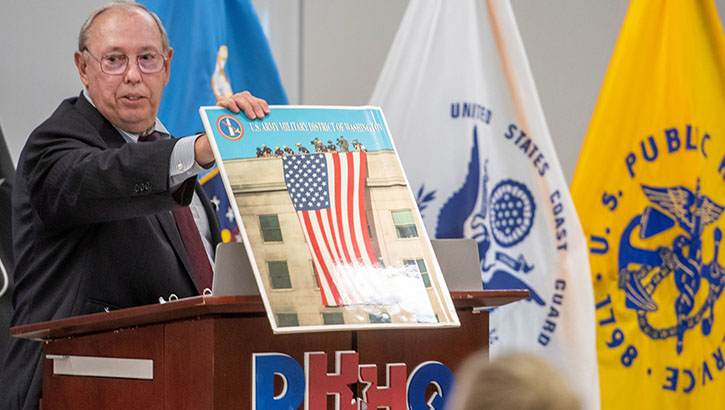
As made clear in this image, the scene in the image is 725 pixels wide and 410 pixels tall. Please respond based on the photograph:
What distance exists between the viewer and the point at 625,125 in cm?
362

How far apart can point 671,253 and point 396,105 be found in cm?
112

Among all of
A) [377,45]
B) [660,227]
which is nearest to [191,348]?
[660,227]

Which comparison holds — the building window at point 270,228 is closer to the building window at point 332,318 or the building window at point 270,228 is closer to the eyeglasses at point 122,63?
the building window at point 332,318

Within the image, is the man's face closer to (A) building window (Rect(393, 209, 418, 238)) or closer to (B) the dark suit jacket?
(B) the dark suit jacket

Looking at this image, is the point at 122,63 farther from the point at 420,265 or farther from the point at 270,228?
the point at 420,265

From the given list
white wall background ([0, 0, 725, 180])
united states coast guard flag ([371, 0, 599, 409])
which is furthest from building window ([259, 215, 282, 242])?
white wall background ([0, 0, 725, 180])

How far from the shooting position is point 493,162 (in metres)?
3.51

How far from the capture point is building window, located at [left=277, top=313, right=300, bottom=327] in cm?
155

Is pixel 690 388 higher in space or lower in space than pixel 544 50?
Result: lower

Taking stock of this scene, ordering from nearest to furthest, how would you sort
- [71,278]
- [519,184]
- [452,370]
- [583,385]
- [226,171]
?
1. [226,171]
2. [452,370]
3. [71,278]
4. [583,385]
5. [519,184]

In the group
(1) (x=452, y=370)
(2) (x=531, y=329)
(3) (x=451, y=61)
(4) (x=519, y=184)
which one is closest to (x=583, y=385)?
(2) (x=531, y=329)

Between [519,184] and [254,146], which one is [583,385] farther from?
[254,146]

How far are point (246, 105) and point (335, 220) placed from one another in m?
0.26

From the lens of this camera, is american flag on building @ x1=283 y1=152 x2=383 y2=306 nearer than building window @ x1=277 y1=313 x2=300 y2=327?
No
